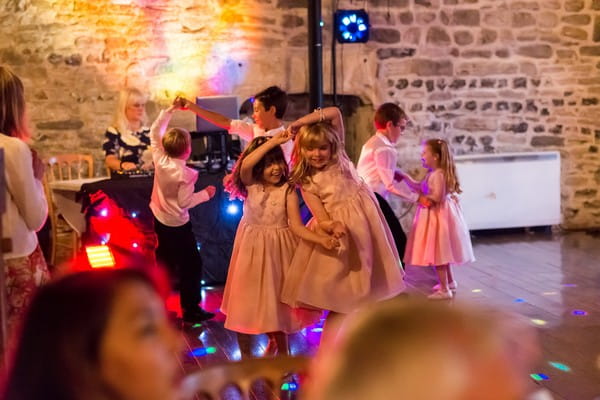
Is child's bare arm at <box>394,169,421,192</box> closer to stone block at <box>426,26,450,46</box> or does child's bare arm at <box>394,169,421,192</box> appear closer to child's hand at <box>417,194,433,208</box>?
child's hand at <box>417,194,433,208</box>

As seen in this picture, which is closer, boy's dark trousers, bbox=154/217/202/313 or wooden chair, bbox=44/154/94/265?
boy's dark trousers, bbox=154/217/202/313

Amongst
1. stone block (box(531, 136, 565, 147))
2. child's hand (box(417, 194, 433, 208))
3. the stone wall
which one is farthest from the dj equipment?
stone block (box(531, 136, 565, 147))

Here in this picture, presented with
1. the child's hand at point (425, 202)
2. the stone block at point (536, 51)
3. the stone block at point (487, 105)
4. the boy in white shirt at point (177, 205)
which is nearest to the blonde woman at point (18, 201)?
the boy in white shirt at point (177, 205)

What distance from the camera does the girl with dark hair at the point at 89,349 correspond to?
884 mm

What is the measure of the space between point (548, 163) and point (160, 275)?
7395 millimetres

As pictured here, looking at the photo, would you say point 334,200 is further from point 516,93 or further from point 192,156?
point 516,93

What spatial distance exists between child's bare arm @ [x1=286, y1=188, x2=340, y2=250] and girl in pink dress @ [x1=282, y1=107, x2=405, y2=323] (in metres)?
0.05

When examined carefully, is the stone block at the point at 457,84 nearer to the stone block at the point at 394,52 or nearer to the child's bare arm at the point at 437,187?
the stone block at the point at 394,52

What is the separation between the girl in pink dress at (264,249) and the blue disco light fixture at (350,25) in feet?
12.5

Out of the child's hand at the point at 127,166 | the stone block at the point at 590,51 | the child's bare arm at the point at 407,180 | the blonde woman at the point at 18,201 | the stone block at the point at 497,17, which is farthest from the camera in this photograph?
the stone block at the point at 590,51

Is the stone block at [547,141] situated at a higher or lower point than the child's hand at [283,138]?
lower

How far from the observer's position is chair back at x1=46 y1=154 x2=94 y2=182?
6.95m

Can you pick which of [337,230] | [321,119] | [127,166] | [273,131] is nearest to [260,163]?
[321,119]

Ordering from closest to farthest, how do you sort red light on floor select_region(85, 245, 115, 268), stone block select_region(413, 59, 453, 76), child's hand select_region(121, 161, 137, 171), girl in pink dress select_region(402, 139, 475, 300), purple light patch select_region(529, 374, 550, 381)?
1. purple light patch select_region(529, 374, 550, 381)
2. red light on floor select_region(85, 245, 115, 268)
3. girl in pink dress select_region(402, 139, 475, 300)
4. child's hand select_region(121, 161, 137, 171)
5. stone block select_region(413, 59, 453, 76)
